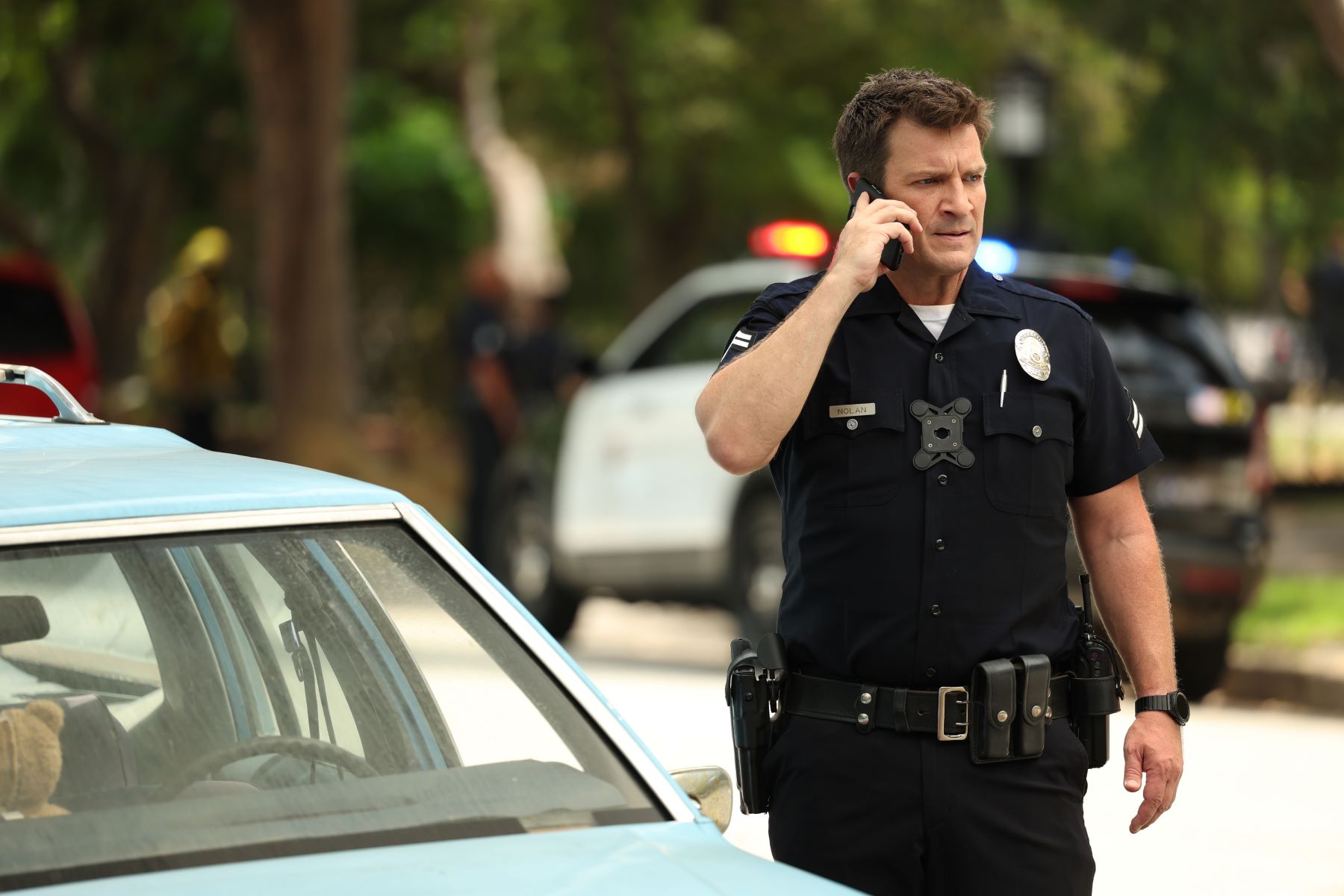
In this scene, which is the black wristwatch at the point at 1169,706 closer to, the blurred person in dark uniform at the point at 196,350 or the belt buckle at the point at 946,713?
the belt buckle at the point at 946,713

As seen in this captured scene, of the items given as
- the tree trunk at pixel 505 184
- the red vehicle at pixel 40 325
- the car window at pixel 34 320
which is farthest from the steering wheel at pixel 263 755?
the tree trunk at pixel 505 184

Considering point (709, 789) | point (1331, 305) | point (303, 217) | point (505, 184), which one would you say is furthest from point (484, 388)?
point (1331, 305)

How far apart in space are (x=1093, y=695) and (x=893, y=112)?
39.6 inches

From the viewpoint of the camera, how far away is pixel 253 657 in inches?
126

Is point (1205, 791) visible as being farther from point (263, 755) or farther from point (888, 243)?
point (263, 755)

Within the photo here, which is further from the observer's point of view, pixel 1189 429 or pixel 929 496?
pixel 1189 429

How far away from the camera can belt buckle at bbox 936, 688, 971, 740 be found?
3.32 meters

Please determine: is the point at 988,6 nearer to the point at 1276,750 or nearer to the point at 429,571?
the point at 1276,750

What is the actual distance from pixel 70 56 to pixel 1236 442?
1873cm

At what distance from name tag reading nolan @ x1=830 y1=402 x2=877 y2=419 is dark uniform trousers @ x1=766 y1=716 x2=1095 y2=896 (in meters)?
0.50

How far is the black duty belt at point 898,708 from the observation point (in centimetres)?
333

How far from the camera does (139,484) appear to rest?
2.91 metres

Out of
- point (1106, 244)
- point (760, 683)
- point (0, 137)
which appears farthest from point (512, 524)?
point (1106, 244)

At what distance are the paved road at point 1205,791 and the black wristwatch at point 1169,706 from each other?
1.95 m
